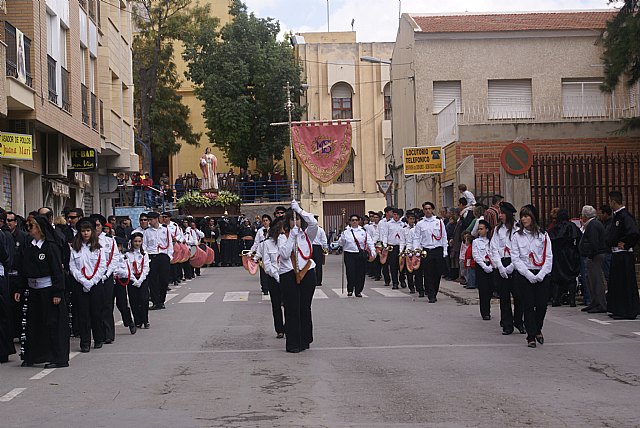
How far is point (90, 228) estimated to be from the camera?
42.3 feet

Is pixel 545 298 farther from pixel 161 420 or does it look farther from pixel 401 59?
pixel 401 59

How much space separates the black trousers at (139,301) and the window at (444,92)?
21.8 metres

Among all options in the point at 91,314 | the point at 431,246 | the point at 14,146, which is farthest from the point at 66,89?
the point at 91,314

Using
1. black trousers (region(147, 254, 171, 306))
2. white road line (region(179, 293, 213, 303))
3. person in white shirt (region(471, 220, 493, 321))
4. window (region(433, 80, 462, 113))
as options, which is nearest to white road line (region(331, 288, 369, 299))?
white road line (region(179, 293, 213, 303))

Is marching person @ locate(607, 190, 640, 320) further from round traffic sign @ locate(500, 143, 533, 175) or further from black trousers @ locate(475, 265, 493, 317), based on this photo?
round traffic sign @ locate(500, 143, 533, 175)

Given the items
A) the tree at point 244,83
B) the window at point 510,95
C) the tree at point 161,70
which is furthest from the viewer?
the tree at point 244,83

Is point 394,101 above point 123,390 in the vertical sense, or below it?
above

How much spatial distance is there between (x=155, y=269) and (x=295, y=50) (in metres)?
39.5

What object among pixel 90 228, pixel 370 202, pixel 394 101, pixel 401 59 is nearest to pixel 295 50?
pixel 370 202

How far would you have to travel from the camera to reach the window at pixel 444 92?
3525cm

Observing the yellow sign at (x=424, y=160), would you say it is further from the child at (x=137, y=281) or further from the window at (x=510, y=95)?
the child at (x=137, y=281)

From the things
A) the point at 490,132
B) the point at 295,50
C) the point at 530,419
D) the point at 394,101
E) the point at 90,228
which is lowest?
the point at 530,419

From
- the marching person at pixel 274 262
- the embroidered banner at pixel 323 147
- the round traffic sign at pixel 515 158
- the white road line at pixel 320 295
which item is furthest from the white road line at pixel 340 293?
the marching person at pixel 274 262

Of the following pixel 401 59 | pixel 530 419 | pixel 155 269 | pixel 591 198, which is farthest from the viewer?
pixel 401 59
